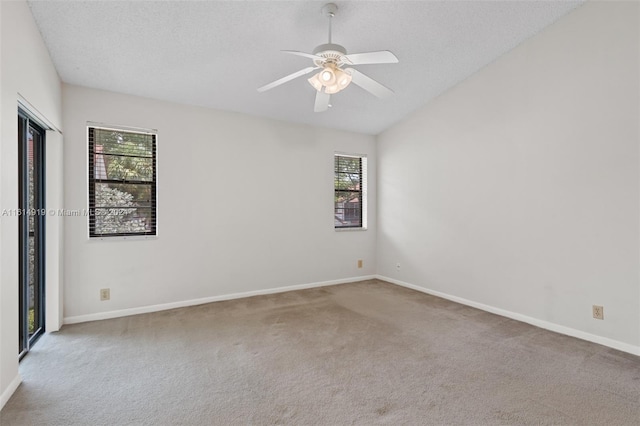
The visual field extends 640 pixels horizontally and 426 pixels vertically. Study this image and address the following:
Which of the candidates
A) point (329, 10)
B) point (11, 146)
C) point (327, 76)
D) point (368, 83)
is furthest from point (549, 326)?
point (11, 146)

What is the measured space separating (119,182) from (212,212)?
1.06 metres

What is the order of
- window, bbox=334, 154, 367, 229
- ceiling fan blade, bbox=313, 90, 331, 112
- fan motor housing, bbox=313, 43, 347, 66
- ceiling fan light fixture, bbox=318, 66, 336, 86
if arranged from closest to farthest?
fan motor housing, bbox=313, 43, 347, 66, ceiling fan light fixture, bbox=318, 66, 336, 86, ceiling fan blade, bbox=313, 90, 331, 112, window, bbox=334, 154, 367, 229

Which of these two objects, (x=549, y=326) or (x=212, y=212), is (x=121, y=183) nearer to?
(x=212, y=212)

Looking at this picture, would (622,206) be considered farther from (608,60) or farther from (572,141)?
(608,60)

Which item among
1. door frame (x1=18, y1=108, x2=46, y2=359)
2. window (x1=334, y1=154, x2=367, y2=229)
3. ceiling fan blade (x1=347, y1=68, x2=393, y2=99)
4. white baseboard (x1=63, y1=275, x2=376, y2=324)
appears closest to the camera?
ceiling fan blade (x1=347, y1=68, x2=393, y2=99)

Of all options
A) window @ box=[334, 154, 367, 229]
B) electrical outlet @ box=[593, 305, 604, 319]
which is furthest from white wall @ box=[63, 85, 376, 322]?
electrical outlet @ box=[593, 305, 604, 319]

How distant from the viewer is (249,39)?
9.78ft

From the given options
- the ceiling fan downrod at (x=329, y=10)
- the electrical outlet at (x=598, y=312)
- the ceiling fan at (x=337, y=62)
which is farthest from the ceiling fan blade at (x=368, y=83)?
the electrical outlet at (x=598, y=312)

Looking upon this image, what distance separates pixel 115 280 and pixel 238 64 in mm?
2656

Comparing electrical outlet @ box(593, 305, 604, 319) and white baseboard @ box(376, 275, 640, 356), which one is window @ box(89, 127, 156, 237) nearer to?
white baseboard @ box(376, 275, 640, 356)

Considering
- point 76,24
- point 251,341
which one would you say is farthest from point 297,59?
point 251,341

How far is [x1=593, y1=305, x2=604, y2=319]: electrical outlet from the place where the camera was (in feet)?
9.75

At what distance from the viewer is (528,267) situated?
3520 millimetres

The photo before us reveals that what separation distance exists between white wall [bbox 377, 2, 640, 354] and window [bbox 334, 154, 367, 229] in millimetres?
1047
